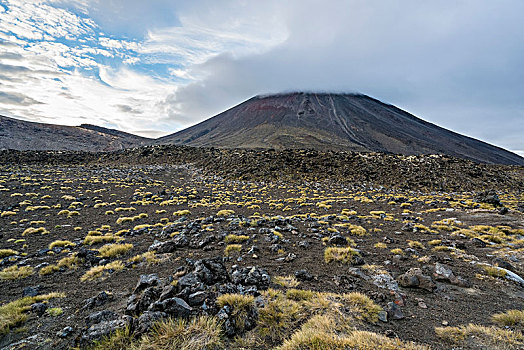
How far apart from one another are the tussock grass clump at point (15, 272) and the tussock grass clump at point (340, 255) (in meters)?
9.84

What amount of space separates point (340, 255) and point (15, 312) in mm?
8680

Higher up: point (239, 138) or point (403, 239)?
point (239, 138)

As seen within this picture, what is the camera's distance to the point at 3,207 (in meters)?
15.9

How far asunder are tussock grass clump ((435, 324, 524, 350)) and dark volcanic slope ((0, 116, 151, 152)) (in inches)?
6704

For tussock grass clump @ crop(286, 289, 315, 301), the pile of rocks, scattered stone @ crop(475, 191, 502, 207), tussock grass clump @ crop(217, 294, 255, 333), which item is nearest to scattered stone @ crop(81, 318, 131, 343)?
the pile of rocks

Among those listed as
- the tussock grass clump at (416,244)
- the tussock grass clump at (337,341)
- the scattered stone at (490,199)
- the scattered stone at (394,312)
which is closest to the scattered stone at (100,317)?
the tussock grass clump at (337,341)

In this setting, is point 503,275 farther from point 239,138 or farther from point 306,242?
point 239,138

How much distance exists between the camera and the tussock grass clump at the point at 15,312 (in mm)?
4320

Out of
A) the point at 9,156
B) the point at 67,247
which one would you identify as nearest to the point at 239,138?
the point at 9,156

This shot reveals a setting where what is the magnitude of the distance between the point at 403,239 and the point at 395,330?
6.70m

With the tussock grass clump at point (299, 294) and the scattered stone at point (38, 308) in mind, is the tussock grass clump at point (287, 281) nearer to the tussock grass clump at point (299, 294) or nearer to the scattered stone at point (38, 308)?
the tussock grass clump at point (299, 294)

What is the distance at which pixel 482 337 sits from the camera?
12.9ft

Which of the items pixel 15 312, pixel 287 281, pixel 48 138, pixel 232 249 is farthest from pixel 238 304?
pixel 48 138

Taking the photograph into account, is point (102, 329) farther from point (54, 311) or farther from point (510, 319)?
point (510, 319)
